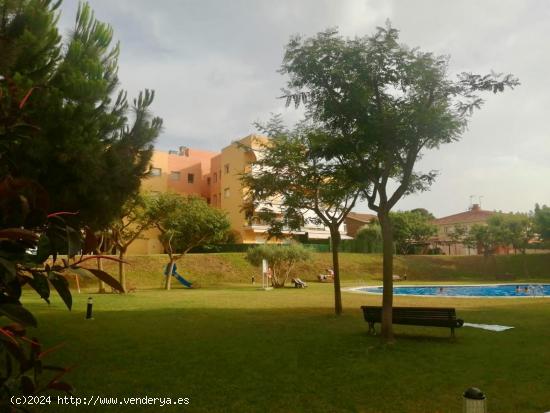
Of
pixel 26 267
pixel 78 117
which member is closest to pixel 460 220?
pixel 78 117

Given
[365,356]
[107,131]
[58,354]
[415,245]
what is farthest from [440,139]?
[415,245]

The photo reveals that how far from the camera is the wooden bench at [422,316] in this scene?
30.3 ft

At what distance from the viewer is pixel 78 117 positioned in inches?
269

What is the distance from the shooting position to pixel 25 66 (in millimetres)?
6230

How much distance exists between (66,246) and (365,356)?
278 inches

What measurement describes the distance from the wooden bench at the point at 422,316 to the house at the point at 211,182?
106 ft

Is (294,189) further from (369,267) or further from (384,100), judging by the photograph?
(369,267)

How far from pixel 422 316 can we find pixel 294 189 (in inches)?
247

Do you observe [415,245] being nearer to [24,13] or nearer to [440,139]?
[440,139]

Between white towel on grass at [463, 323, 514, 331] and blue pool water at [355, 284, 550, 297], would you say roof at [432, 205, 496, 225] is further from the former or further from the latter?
white towel on grass at [463, 323, 514, 331]

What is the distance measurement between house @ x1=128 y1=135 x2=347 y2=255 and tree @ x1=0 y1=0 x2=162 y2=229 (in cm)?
3392

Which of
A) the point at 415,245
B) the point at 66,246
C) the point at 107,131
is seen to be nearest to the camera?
the point at 66,246

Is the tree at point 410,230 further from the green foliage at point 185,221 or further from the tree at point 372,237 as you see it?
the green foliage at point 185,221

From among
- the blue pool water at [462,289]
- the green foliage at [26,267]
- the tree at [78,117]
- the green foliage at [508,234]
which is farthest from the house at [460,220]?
the green foliage at [26,267]
